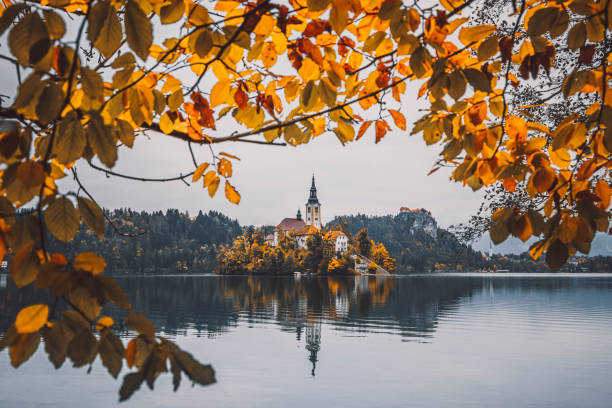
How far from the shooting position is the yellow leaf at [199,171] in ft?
7.52

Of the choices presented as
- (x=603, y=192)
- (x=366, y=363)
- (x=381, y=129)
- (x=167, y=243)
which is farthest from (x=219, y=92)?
(x=167, y=243)

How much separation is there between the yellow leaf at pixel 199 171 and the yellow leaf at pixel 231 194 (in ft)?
0.46

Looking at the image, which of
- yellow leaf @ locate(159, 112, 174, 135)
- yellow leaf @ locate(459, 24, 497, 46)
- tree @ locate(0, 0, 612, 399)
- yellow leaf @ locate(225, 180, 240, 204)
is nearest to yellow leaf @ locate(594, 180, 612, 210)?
tree @ locate(0, 0, 612, 399)

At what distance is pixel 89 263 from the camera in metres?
0.99

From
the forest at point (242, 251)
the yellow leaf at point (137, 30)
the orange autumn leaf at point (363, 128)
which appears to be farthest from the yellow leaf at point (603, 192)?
the forest at point (242, 251)

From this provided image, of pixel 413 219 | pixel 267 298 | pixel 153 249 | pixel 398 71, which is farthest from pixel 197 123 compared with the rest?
pixel 413 219

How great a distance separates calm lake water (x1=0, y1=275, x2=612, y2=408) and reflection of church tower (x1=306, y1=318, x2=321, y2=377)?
96 mm

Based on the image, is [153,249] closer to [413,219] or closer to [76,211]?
[413,219]

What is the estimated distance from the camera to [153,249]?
130 meters

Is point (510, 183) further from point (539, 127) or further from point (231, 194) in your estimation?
point (231, 194)

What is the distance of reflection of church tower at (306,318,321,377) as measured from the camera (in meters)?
20.0

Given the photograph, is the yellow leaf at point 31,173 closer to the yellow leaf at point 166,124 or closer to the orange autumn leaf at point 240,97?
the yellow leaf at point 166,124

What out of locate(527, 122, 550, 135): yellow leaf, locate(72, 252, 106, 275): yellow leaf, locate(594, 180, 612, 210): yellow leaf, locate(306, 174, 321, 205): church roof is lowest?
locate(72, 252, 106, 275): yellow leaf

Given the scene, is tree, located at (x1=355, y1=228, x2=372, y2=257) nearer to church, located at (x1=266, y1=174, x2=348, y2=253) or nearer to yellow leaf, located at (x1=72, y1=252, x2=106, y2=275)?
church, located at (x1=266, y1=174, x2=348, y2=253)
